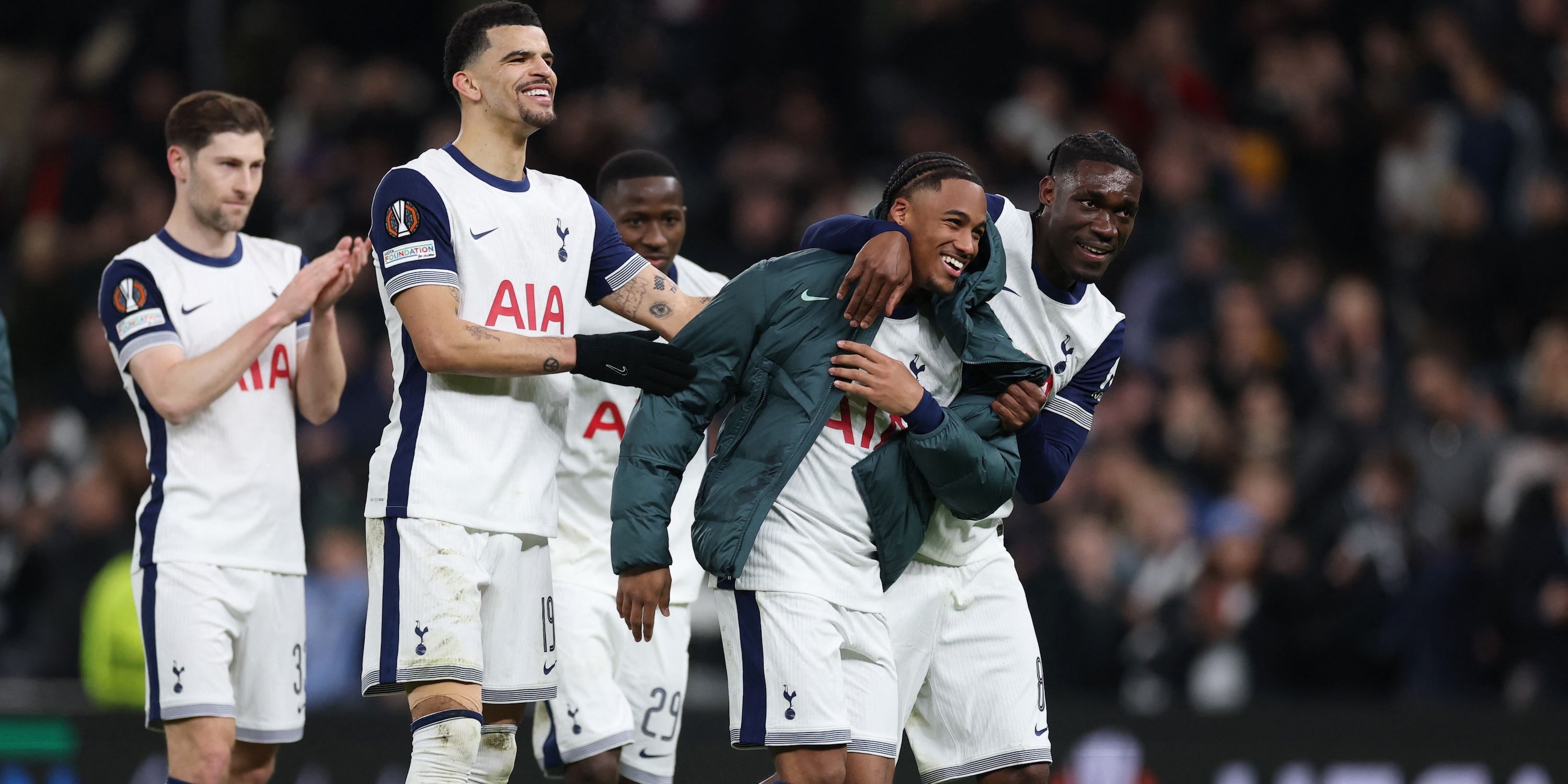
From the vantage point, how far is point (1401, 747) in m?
9.42

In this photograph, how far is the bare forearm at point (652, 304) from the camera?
6172mm

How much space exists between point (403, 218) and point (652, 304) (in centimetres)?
91

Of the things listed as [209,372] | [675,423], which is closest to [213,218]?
[209,372]

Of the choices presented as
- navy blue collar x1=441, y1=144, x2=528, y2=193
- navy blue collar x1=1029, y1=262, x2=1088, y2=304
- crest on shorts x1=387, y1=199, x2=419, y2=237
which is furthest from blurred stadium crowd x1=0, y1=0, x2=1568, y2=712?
crest on shorts x1=387, y1=199, x2=419, y2=237

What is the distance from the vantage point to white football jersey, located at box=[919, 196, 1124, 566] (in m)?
6.27

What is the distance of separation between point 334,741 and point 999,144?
22.6ft

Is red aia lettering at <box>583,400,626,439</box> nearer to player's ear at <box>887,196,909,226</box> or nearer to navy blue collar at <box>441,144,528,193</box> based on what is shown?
navy blue collar at <box>441,144,528,193</box>

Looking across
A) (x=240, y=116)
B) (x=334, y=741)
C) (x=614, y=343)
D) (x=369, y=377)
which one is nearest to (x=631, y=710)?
(x=614, y=343)

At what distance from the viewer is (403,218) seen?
18.6 feet

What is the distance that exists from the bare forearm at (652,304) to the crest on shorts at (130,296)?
1.63m

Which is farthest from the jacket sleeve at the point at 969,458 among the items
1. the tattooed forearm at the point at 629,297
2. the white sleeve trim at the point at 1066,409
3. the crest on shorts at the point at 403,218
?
the crest on shorts at the point at 403,218

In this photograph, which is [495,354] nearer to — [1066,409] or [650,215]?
[650,215]

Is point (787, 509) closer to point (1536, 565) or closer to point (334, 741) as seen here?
point (334, 741)

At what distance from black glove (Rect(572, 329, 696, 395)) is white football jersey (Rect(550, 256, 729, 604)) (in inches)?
48.1
